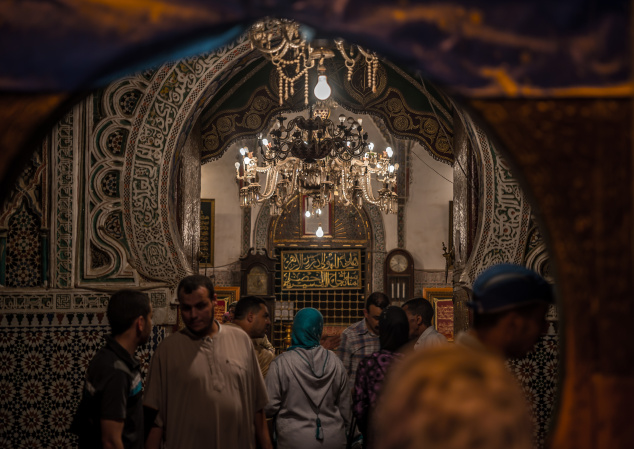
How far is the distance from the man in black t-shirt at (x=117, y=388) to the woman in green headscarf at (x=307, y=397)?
94 centimetres

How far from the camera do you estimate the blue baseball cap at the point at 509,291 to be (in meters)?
1.63

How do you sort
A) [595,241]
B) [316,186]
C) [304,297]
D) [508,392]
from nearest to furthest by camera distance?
[508,392], [595,241], [316,186], [304,297]

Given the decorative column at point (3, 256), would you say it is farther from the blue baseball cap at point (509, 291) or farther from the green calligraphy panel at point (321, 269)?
the green calligraphy panel at point (321, 269)

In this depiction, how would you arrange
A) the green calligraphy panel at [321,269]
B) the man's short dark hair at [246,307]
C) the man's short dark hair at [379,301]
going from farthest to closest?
1. the green calligraphy panel at [321,269]
2. the man's short dark hair at [379,301]
3. the man's short dark hair at [246,307]

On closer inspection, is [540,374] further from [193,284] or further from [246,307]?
[193,284]

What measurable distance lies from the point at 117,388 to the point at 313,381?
1206 mm

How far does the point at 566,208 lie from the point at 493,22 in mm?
441

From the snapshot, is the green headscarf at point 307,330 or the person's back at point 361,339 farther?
the person's back at point 361,339

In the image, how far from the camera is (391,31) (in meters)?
1.43

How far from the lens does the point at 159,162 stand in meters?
4.49

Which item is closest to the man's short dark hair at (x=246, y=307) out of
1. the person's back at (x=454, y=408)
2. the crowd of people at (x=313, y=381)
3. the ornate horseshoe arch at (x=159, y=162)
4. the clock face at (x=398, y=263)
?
the crowd of people at (x=313, y=381)

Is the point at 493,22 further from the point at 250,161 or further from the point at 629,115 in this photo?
the point at 250,161

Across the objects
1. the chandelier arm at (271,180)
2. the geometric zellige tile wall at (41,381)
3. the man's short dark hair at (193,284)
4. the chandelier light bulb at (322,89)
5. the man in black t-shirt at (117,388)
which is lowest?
the geometric zellige tile wall at (41,381)

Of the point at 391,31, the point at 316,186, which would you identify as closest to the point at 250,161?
the point at 316,186
